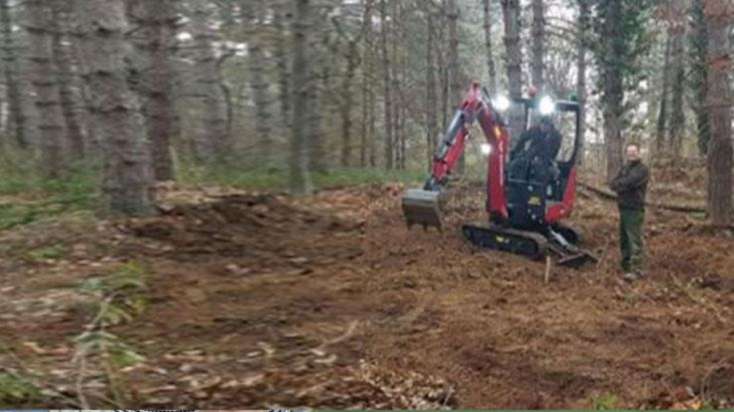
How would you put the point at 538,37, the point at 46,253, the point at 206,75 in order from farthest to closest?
the point at 538,37 → the point at 206,75 → the point at 46,253

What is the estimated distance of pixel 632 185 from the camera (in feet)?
30.2

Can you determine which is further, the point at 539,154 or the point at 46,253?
the point at 539,154

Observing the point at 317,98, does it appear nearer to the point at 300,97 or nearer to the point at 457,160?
the point at 300,97

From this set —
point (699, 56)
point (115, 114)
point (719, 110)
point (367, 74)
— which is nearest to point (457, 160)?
point (719, 110)

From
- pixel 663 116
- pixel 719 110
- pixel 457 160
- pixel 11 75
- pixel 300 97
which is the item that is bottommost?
pixel 457 160

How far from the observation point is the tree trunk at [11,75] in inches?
708

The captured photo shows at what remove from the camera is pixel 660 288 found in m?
8.56

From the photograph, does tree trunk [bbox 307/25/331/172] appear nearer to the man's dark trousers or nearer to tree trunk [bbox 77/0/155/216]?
tree trunk [bbox 77/0/155/216]

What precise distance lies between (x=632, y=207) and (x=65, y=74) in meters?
12.1

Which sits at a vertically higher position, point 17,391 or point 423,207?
point 423,207

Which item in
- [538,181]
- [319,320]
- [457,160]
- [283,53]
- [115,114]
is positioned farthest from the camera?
[283,53]

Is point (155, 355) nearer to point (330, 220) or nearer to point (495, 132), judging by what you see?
point (330, 220)

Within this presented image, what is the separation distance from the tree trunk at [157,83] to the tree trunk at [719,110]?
20.8 ft

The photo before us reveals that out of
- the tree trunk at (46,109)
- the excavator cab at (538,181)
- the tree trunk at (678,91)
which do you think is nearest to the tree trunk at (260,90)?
the tree trunk at (46,109)
